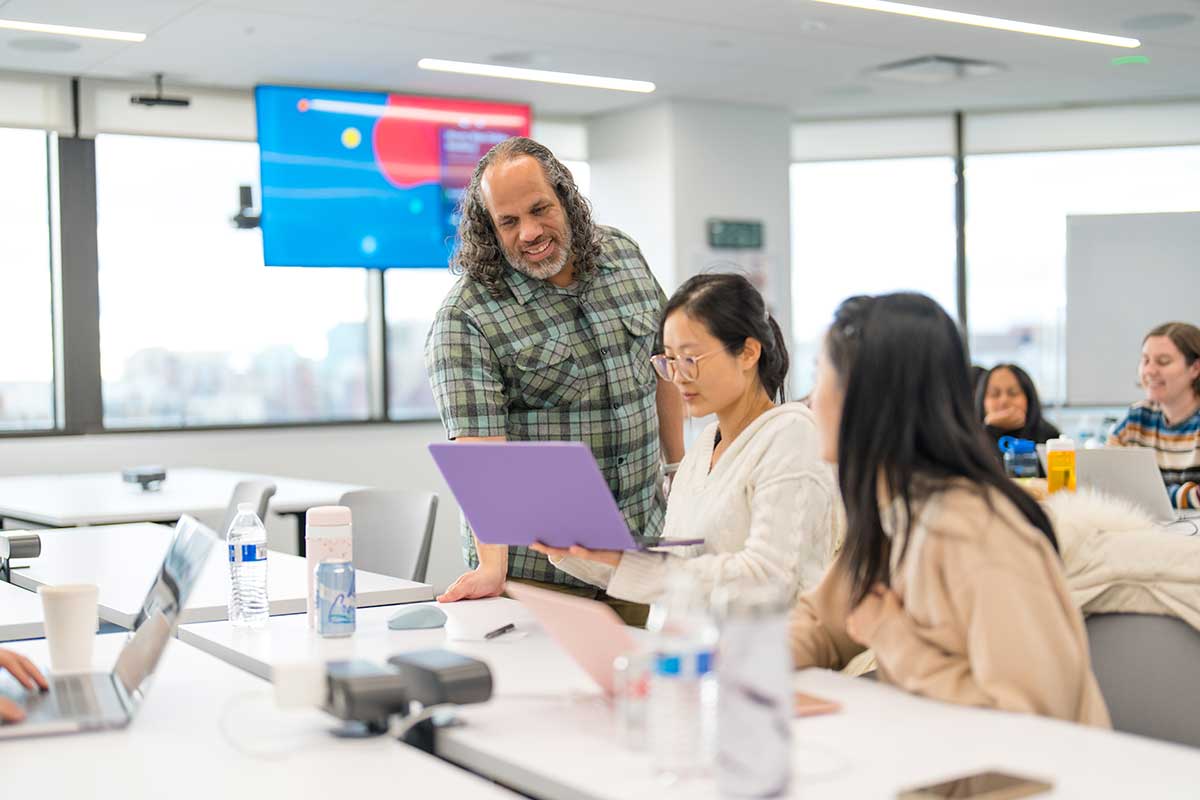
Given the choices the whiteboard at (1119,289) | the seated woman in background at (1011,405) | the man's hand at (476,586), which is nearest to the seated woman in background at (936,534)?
the man's hand at (476,586)

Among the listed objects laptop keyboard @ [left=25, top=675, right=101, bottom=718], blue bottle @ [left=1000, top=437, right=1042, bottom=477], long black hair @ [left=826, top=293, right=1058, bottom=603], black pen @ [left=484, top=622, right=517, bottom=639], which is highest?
long black hair @ [left=826, top=293, right=1058, bottom=603]

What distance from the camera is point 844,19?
19.6 ft

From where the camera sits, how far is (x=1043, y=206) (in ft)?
26.9

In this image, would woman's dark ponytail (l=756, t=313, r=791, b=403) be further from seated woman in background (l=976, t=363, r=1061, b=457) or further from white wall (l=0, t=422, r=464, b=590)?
white wall (l=0, t=422, r=464, b=590)

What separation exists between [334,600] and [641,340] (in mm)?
1026

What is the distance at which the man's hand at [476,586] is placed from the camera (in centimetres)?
258

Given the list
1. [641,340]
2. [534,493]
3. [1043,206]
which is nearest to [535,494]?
[534,493]

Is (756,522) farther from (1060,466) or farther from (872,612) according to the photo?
(1060,466)

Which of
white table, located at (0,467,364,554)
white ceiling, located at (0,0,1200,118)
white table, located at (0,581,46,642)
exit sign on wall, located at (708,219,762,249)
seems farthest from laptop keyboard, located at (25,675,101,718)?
exit sign on wall, located at (708,219,762,249)

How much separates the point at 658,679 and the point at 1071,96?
24.2ft

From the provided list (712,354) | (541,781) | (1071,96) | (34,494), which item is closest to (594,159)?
(1071,96)

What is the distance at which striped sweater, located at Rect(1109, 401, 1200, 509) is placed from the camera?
14.5 ft

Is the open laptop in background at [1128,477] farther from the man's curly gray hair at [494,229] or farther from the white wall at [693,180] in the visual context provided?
the white wall at [693,180]

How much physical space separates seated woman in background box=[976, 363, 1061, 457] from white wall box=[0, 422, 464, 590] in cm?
303
